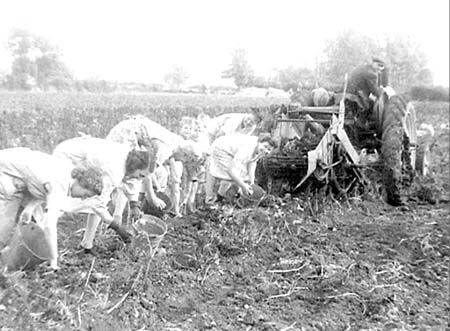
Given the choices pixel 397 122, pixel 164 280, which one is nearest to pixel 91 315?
pixel 164 280

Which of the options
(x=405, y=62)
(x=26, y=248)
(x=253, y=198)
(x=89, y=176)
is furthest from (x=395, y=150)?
(x=405, y=62)

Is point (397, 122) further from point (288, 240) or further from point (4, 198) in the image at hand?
point (4, 198)

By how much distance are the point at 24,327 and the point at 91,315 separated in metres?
0.38

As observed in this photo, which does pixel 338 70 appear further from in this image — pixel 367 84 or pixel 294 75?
pixel 367 84

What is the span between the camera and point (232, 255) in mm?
4797

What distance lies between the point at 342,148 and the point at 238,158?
1202mm

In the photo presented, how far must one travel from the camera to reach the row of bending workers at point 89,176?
12.7 ft

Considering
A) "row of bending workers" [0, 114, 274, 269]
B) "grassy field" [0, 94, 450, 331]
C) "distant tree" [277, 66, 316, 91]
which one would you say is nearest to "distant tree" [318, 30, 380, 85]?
"distant tree" [277, 66, 316, 91]

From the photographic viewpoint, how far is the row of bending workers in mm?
3885

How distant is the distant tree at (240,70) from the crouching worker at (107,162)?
1250 cm

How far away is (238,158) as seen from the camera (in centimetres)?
603

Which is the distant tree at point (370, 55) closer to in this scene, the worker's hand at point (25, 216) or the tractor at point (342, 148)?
the tractor at point (342, 148)

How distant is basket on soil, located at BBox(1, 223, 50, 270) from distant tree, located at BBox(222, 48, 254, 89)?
43.5 feet

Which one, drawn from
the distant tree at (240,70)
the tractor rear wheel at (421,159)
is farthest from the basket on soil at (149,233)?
the distant tree at (240,70)
